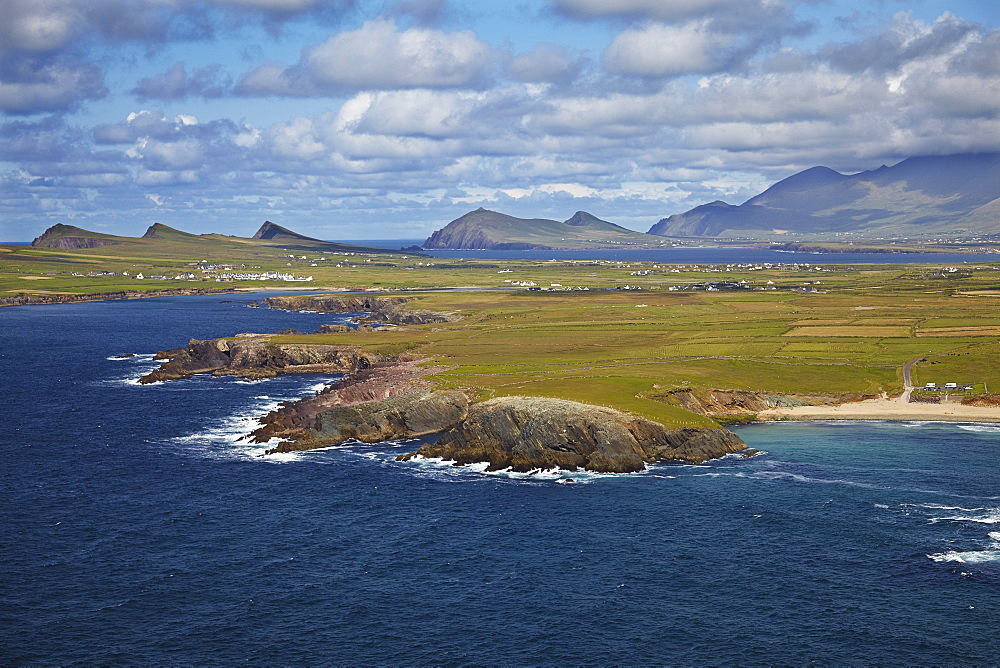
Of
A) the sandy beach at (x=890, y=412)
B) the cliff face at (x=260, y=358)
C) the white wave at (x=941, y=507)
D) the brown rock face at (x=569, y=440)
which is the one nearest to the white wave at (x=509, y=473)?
the brown rock face at (x=569, y=440)

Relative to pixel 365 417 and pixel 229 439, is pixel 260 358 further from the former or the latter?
pixel 365 417

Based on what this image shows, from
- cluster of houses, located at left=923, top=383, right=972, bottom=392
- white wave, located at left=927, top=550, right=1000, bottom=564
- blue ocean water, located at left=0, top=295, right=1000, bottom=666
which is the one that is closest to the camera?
blue ocean water, located at left=0, top=295, right=1000, bottom=666

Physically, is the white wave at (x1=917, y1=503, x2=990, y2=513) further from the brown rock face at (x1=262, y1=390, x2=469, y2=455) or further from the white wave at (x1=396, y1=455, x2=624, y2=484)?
the brown rock face at (x1=262, y1=390, x2=469, y2=455)

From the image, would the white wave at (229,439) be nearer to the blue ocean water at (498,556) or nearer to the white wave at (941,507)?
the blue ocean water at (498,556)

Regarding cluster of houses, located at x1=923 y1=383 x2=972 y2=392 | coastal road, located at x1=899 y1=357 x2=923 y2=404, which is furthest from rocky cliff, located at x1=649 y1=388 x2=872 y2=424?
cluster of houses, located at x1=923 y1=383 x2=972 y2=392

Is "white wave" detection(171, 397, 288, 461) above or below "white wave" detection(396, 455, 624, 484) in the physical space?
above

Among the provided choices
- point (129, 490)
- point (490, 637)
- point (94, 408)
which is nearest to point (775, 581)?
point (490, 637)
